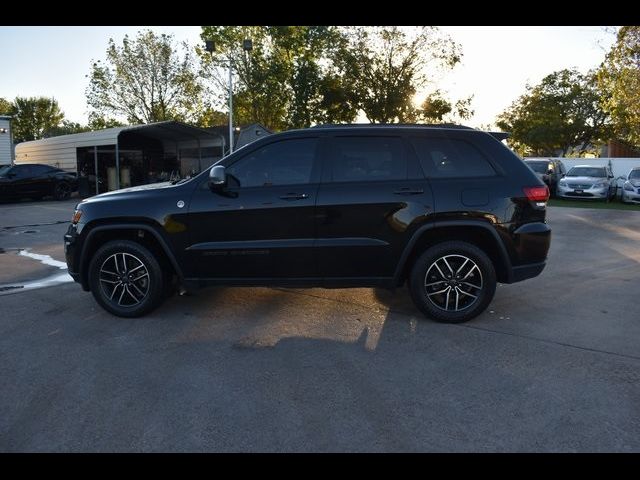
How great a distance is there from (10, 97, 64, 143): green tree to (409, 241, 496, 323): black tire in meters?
68.1

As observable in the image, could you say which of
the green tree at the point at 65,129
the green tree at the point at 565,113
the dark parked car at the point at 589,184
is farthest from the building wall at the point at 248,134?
the green tree at the point at 65,129

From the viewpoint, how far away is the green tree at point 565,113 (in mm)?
43125

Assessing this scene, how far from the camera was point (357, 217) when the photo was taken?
15.1ft

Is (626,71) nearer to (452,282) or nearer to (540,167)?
(540,167)

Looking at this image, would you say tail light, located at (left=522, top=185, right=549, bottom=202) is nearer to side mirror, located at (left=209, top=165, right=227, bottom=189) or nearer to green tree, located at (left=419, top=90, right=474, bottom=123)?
side mirror, located at (left=209, top=165, right=227, bottom=189)

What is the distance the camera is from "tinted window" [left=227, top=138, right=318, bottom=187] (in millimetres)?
4711

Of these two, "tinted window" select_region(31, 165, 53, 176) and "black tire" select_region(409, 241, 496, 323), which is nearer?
"black tire" select_region(409, 241, 496, 323)

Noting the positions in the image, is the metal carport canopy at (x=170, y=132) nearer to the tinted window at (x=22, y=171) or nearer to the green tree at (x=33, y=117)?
the tinted window at (x=22, y=171)

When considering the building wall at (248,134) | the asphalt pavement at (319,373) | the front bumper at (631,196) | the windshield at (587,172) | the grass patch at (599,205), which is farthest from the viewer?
the building wall at (248,134)

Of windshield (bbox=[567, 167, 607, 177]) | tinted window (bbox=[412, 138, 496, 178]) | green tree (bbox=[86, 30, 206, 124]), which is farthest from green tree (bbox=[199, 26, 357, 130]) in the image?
tinted window (bbox=[412, 138, 496, 178])

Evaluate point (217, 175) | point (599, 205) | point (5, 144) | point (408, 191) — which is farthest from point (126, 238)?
point (5, 144)

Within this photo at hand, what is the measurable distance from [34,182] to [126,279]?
1795 cm

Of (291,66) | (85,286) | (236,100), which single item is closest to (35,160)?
(236,100)
